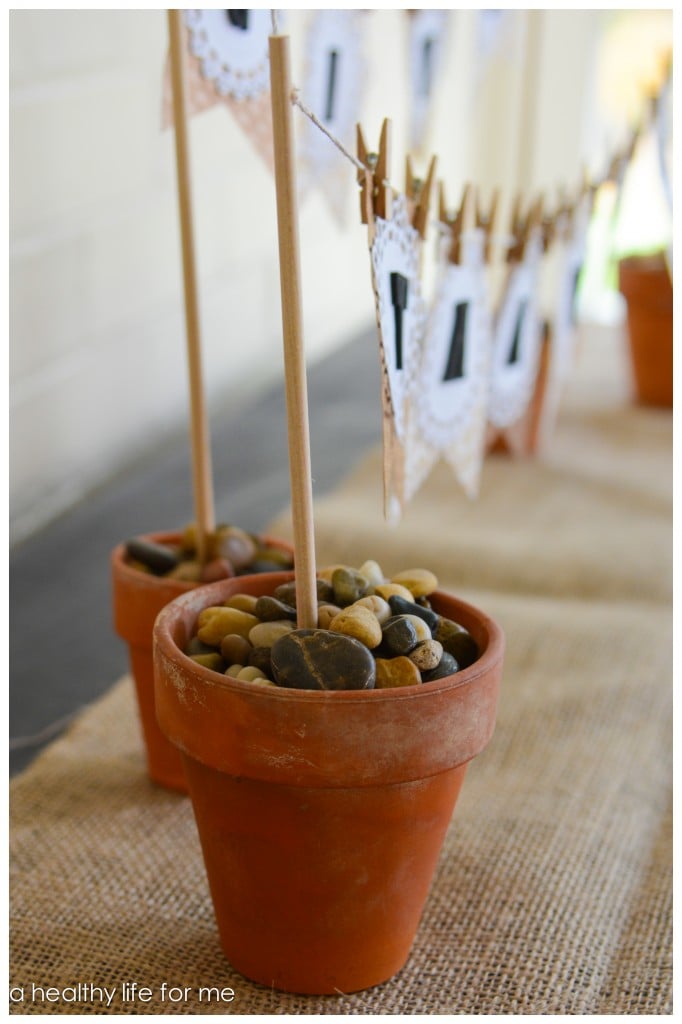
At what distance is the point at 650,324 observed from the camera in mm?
1618

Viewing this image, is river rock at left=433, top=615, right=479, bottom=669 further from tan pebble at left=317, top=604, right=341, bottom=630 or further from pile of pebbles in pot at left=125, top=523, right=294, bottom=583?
pile of pebbles in pot at left=125, top=523, right=294, bottom=583

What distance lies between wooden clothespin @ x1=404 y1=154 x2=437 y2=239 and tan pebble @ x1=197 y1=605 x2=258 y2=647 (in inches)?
12.0

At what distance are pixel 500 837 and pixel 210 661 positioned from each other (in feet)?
0.93

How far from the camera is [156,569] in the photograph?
30.5 inches

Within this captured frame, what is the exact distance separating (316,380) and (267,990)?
1212 mm

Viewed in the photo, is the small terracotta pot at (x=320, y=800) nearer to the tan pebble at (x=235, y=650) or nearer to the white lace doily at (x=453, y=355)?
the tan pebble at (x=235, y=650)

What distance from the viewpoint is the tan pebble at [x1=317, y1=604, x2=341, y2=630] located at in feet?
1.87

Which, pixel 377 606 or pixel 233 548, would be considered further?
pixel 233 548

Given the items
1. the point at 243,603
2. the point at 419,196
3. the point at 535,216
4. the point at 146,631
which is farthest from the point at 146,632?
the point at 535,216

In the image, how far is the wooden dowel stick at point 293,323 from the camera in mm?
510

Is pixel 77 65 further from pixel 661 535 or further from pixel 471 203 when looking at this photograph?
pixel 661 535

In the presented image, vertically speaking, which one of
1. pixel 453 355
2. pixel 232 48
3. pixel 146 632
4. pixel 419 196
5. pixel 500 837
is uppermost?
pixel 232 48

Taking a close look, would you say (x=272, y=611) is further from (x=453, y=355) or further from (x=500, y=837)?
(x=453, y=355)

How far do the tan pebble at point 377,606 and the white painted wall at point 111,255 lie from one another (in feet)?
1.31
